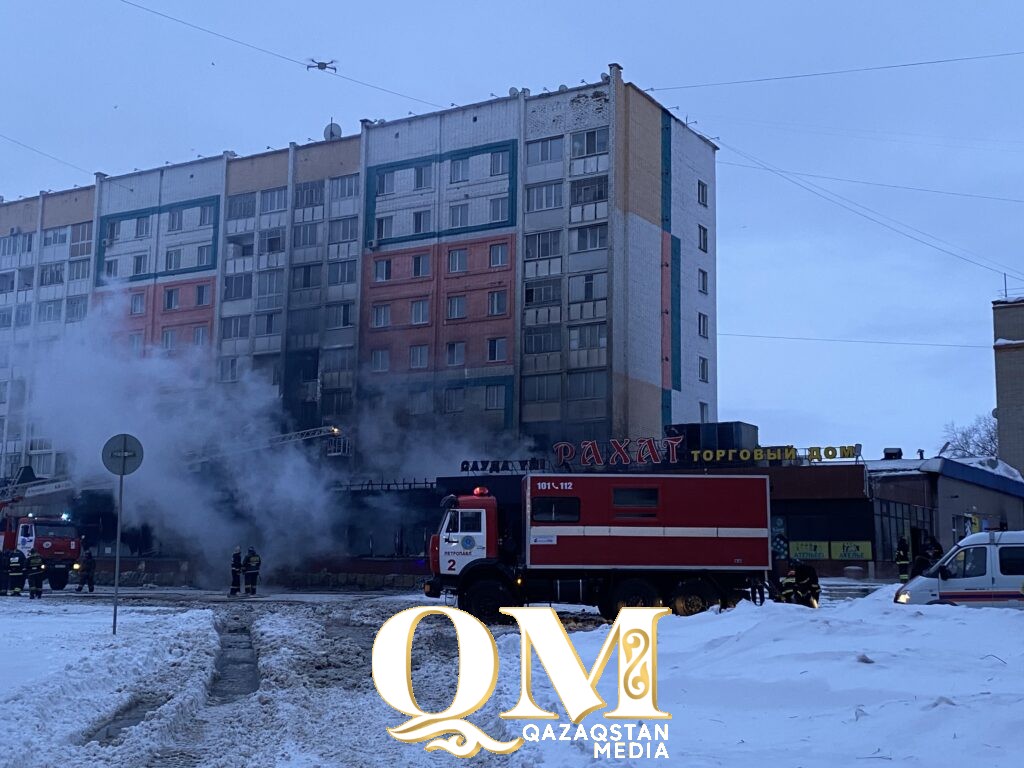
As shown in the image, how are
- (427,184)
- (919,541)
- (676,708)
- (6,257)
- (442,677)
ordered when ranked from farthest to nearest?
(6,257) → (427,184) → (919,541) → (442,677) → (676,708)

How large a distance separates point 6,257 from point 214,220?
773 inches

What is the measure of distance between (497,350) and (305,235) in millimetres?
14888

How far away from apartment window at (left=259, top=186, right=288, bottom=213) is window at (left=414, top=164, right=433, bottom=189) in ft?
29.9

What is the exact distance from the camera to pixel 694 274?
6088 cm

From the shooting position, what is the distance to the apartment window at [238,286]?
6512 centimetres

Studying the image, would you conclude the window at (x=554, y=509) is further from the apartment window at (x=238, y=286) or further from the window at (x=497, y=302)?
the apartment window at (x=238, y=286)

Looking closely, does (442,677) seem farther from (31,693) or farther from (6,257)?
(6,257)

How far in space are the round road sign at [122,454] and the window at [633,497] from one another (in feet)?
31.3

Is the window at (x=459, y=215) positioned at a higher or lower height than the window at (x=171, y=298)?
higher

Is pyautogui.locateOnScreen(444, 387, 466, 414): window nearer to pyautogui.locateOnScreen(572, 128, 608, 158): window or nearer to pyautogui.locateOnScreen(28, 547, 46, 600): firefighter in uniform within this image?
pyautogui.locateOnScreen(572, 128, 608, 158): window

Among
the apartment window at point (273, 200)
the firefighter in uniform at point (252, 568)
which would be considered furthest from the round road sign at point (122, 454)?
the apartment window at point (273, 200)

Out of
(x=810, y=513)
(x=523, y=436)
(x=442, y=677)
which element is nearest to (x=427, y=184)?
(x=523, y=436)

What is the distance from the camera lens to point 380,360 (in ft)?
197

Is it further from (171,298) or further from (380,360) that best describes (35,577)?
(171,298)
